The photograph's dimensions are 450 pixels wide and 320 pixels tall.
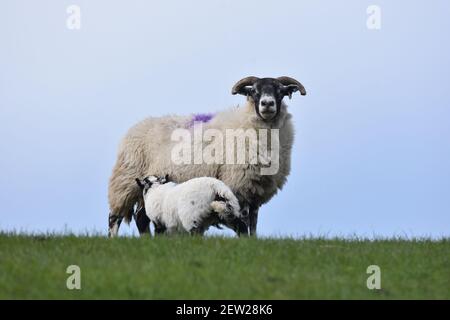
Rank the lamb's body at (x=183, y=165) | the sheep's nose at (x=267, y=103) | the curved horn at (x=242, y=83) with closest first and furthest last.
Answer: the lamb's body at (x=183, y=165), the sheep's nose at (x=267, y=103), the curved horn at (x=242, y=83)

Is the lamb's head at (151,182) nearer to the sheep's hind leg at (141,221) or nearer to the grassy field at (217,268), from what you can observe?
the sheep's hind leg at (141,221)

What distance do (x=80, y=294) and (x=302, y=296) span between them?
2.27m

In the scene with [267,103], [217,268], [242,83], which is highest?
[242,83]

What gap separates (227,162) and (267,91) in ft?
4.73

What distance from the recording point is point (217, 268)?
11242mm

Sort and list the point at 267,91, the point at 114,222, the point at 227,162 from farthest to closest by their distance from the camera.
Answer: the point at 114,222
the point at 267,91
the point at 227,162

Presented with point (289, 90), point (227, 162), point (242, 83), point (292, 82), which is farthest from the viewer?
point (292, 82)

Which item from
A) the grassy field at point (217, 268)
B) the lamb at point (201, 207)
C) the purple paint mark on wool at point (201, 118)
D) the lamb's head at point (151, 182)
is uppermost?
the purple paint mark on wool at point (201, 118)

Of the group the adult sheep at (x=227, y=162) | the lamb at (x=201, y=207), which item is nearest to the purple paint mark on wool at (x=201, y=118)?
the adult sheep at (x=227, y=162)

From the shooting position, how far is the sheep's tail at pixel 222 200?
14.5 metres

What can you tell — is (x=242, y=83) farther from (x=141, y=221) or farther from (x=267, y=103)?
(x=141, y=221)

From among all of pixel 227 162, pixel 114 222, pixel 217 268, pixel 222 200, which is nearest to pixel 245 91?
pixel 227 162

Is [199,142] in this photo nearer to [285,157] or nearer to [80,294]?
[285,157]

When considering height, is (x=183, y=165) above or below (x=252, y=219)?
above
